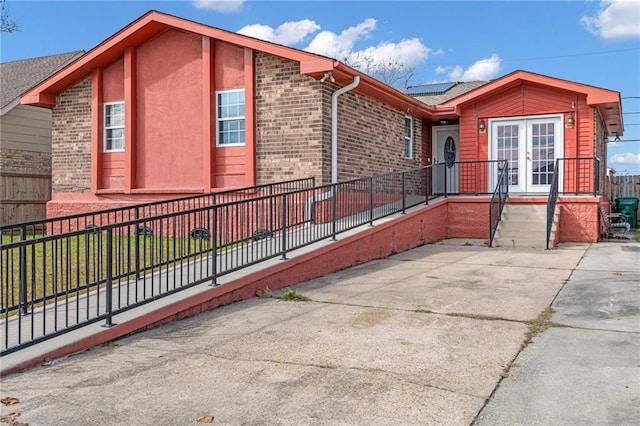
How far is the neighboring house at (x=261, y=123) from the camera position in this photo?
36.9 feet

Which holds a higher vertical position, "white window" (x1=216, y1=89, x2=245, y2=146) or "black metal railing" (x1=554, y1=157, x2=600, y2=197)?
"white window" (x1=216, y1=89, x2=245, y2=146)

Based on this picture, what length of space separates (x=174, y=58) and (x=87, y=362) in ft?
31.1

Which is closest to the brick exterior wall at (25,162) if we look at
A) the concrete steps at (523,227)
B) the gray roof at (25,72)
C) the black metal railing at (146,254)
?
the gray roof at (25,72)

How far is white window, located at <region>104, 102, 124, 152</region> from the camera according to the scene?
13344 mm

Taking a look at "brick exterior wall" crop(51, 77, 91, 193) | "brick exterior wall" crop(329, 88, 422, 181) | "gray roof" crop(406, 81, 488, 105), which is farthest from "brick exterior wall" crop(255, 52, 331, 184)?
"gray roof" crop(406, 81, 488, 105)

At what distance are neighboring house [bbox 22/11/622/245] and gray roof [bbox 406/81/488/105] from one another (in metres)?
2.76

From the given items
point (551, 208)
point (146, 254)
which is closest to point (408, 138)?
point (551, 208)

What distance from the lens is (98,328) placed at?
5090 mm

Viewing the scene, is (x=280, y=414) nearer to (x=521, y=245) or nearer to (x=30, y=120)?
(x=521, y=245)

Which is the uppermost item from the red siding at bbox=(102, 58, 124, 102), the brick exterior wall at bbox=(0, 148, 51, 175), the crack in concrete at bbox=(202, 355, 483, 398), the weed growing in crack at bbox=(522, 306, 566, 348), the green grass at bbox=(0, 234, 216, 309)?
the red siding at bbox=(102, 58, 124, 102)

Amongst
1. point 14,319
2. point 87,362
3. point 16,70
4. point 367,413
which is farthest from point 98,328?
point 16,70

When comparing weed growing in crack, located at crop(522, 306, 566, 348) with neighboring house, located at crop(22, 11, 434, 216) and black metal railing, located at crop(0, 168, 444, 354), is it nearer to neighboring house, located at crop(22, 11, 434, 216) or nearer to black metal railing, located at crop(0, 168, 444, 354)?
black metal railing, located at crop(0, 168, 444, 354)

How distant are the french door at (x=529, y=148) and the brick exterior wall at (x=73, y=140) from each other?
10587 millimetres

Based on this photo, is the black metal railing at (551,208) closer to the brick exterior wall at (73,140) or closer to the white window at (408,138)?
the white window at (408,138)
